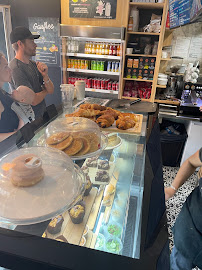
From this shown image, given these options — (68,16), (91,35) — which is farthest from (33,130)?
(68,16)

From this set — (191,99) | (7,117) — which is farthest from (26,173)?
(191,99)

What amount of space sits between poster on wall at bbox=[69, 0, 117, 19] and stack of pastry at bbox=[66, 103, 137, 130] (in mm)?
2715

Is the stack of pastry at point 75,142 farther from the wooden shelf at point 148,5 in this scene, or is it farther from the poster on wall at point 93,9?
the poster on wall at point 93,9

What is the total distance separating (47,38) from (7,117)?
2.92m

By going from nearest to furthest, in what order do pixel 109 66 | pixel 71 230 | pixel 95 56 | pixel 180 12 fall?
pixel 71 230
pixel 180 12
pixel 95 56
pixel 109 66

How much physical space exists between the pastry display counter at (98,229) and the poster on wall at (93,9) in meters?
3.39

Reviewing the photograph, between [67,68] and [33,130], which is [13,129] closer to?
[33,130]

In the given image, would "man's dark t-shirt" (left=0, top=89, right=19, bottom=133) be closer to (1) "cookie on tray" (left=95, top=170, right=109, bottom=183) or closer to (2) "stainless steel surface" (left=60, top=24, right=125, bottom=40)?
(1) "cookie on tray" (left=95, top=170, right=109, bottom=183)

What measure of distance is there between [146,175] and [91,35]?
133 inches

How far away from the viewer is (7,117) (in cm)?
187

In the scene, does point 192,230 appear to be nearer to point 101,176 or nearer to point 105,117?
point 101,176

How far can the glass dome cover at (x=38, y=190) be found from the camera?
2.18 feet

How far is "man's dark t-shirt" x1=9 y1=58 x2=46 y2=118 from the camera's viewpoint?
219cm

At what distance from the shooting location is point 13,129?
1.93 metres
